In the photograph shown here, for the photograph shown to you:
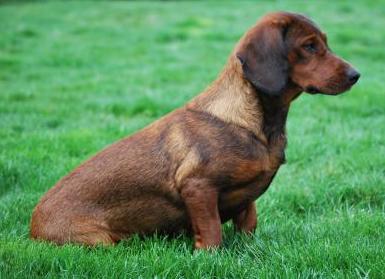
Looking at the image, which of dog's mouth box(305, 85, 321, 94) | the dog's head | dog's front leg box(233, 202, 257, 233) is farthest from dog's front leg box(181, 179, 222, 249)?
dog's mouth box(305, 85, 321, 94)

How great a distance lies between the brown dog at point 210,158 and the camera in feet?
12.8

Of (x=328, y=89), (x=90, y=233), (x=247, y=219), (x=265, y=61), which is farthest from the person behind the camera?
(x=247, y=219)

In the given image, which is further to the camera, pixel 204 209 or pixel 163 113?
pixel 163 113

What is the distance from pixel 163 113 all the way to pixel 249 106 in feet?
14.1

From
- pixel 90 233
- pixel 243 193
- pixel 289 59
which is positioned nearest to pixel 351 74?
pixel 289 59

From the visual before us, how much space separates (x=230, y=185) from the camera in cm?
394

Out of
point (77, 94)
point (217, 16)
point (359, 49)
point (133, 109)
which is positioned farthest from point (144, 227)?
point (217, 16)

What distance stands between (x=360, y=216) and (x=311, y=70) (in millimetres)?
1198

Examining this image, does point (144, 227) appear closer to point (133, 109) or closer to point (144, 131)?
point (144, 131)

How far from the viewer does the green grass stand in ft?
12.1

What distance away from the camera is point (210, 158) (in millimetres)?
3943

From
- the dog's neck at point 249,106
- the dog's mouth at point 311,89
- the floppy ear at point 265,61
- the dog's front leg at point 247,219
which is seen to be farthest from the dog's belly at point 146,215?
the dog's mouth at point 311,89

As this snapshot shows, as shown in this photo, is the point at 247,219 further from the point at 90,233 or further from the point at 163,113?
the point at 163,113

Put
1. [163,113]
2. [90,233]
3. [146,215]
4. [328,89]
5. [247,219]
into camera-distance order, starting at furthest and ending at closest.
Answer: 1. [163,113]
2. [247,219]
3. [146,215]
4. [90,233]
5. [328,89]
